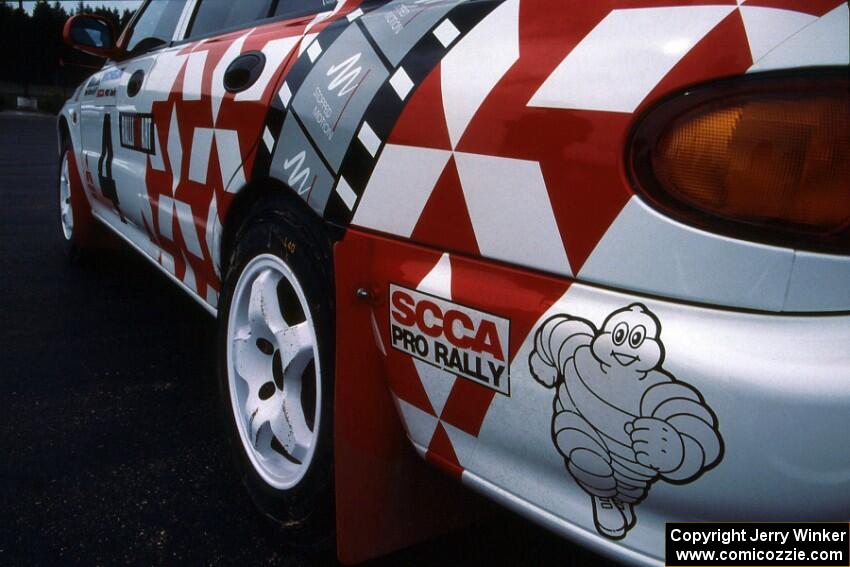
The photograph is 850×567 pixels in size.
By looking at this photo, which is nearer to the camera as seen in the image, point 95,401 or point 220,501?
point 220,501

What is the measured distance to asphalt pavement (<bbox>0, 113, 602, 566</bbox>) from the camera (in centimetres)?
154

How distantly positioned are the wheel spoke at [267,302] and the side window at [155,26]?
161cm

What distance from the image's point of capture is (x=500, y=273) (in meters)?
1.01

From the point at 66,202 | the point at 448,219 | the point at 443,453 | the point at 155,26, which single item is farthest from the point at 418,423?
the point at 66,202

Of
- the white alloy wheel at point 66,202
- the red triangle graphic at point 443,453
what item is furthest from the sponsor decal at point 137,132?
the red triangle graphic at point 443,453

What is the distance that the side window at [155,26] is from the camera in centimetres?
278

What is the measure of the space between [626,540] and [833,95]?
2.00 ft

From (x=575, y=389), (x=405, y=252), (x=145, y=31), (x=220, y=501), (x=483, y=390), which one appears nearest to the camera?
(x=575, y=389)

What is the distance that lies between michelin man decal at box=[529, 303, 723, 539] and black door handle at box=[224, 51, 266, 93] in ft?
3.58

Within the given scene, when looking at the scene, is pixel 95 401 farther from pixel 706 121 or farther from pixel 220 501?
pixel 706 121

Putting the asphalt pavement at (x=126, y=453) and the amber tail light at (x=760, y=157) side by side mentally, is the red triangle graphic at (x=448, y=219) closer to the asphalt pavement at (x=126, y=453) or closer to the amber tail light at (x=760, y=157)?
the amber tail light at (x=760, y=157)

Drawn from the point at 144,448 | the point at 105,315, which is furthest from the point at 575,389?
the point at 105,315

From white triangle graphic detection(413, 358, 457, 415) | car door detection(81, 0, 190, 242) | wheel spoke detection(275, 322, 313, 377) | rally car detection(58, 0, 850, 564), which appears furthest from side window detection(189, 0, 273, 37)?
white triangle graphic detection(413, 358, 457, 415)

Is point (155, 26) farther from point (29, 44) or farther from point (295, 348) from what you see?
point (29, 44)
